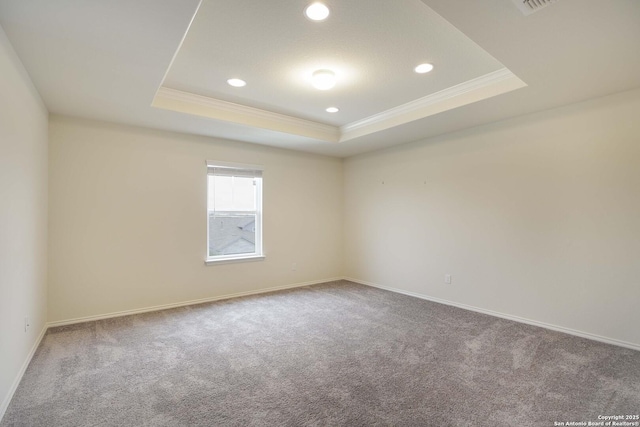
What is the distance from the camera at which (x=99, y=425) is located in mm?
1825

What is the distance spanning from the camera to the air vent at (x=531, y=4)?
1.71 m

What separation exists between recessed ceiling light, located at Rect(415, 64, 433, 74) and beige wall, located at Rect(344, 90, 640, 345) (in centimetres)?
154

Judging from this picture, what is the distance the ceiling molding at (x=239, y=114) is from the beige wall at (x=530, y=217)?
1.33 metres

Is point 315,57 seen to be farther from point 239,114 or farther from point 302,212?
point 302,212

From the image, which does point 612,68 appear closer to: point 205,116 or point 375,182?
point 375,182

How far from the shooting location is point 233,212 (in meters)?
4.80

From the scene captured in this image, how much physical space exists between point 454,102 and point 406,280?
2.72 m

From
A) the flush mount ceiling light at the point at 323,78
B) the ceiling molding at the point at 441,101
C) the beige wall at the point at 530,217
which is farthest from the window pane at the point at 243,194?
the flush mount ceiling light at the point at 323,78

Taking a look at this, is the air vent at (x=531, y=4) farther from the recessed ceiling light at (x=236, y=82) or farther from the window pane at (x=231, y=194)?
the window pane at (x=231, y=194)

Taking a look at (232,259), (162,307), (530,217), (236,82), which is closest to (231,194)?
(232,259)

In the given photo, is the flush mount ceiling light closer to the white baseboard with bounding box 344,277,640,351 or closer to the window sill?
the window sill

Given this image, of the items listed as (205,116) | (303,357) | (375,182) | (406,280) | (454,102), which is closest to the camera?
(303,357)

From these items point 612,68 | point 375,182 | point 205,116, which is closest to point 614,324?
point 612,68

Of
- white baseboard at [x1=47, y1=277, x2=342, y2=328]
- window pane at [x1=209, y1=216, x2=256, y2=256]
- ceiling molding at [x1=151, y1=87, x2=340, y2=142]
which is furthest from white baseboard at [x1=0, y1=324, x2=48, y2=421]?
ceiling molding at [x1=151, y1=87, x2=340, y2=142]
